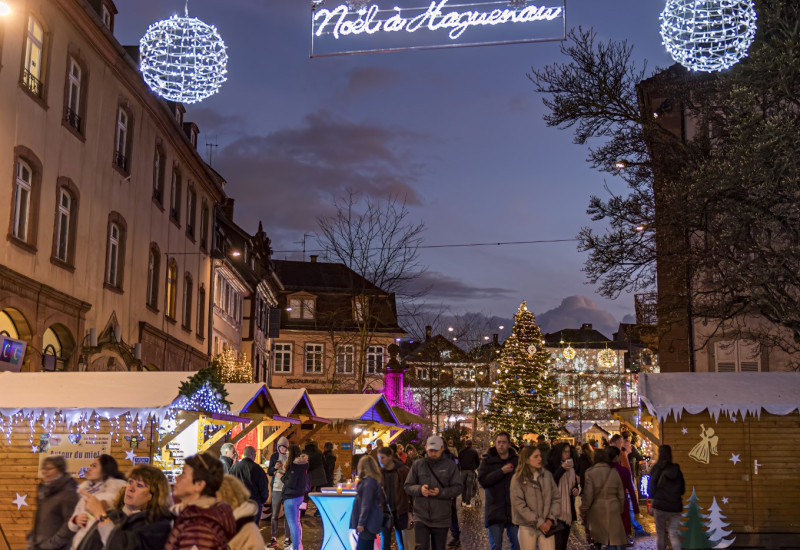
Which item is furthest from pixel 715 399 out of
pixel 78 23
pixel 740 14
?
pixel 78 23

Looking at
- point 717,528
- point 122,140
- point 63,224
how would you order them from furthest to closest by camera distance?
point 122,140
point 63,224
point 717,528

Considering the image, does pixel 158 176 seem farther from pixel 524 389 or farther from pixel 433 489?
pixel 524 389

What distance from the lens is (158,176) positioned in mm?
33438

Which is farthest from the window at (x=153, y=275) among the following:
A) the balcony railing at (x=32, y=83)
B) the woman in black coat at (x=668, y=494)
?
the woman in black coat at (x=668, y=494)

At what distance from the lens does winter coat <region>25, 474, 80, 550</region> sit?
9.07 m

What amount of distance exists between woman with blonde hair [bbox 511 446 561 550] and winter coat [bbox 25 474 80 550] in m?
4.81

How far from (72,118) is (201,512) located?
20.0m

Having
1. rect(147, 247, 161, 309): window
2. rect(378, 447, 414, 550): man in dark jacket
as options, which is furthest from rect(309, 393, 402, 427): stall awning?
rect(378, 447, 414, 550): man in dark jacket

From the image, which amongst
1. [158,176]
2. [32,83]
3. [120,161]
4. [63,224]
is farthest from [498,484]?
[158,176]

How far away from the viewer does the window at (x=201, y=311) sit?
40.5 meters

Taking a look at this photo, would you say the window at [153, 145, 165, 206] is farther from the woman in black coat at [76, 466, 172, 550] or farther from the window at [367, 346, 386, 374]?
the window at [367, 346, 386, 374]

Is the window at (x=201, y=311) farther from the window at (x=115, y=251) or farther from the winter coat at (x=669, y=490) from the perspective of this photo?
the winter coat at (x=669, y=490)

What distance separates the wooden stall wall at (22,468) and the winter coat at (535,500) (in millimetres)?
6620

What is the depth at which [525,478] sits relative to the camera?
11320 millimetres
